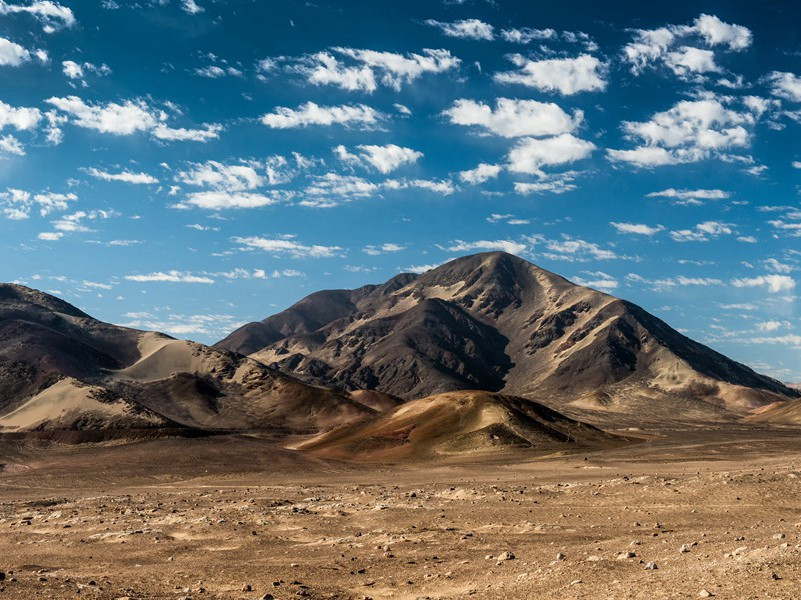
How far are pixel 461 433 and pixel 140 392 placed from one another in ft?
343

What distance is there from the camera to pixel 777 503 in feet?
94.9

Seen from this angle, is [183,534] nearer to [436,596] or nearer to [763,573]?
[436,596]

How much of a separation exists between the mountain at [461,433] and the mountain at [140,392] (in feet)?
145

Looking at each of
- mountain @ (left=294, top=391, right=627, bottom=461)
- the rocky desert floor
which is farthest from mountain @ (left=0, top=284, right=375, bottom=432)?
the rocky desert floor

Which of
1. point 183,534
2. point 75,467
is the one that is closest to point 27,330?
point 75,467

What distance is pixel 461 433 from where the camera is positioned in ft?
294

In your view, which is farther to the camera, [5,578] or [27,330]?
[27,330]

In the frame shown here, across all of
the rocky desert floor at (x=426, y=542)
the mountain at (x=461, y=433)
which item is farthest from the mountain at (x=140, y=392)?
the rocky desert floor at (x=426, y=542)

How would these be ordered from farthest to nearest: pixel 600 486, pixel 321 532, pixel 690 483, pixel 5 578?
pixel 600 486, pixel 690 483, pixel 321 532, pixel 5 578

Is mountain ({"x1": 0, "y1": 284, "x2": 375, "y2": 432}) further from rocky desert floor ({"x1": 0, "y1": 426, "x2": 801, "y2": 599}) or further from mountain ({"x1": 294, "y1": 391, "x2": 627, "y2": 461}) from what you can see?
rocky desert floor ({"x1": 0, "y1": 426, "x2": 801, "y2": 599})

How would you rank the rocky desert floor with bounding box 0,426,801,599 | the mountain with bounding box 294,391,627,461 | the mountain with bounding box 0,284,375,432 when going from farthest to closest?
the mountain with bounding box 0,284,375,432 → the mountain with bounding box 294,391,627,461 → the rocky desert floor with bounding box 0,426,801,599

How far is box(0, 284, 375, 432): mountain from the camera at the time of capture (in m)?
129

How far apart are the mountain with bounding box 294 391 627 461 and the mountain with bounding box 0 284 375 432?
44193mm

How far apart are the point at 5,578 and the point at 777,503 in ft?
86.1
